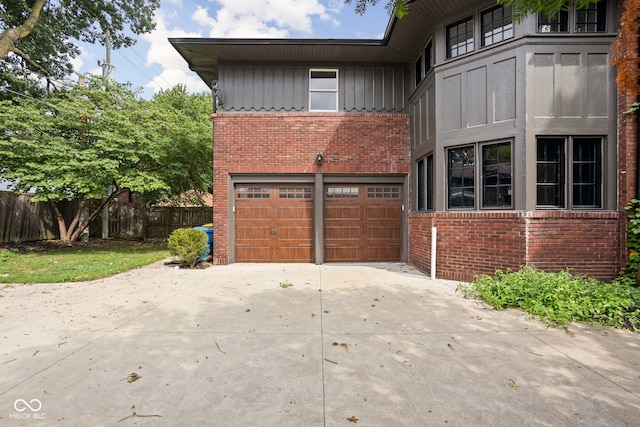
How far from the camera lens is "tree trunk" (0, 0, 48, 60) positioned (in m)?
10.4

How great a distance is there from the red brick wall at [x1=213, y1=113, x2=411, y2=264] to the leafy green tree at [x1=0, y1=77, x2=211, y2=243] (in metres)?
2.93

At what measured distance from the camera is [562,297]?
4531mm

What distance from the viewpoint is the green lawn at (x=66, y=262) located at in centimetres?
643

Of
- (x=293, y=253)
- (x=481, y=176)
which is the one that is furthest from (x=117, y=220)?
(x=481, y=176)

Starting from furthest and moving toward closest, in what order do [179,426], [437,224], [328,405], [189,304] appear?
[437,224], [189,304], [328,405], [179,426]

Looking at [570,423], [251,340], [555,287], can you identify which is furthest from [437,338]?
[555,287]

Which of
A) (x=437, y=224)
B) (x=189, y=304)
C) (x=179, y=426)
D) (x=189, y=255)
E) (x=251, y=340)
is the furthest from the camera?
(x=189, y=255)

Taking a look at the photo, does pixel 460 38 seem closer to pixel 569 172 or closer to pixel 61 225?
pixel 569 172

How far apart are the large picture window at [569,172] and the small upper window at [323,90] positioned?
5.36 meters

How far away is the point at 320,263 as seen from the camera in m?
8.52

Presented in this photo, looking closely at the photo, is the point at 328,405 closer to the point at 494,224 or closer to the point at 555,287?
the point at 555,287

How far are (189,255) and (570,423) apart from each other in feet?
25.5

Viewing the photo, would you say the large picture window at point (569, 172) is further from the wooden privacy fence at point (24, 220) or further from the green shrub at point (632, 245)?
the wooden privacy fence at point (24, 220)

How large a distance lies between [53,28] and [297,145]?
44.1 ft
